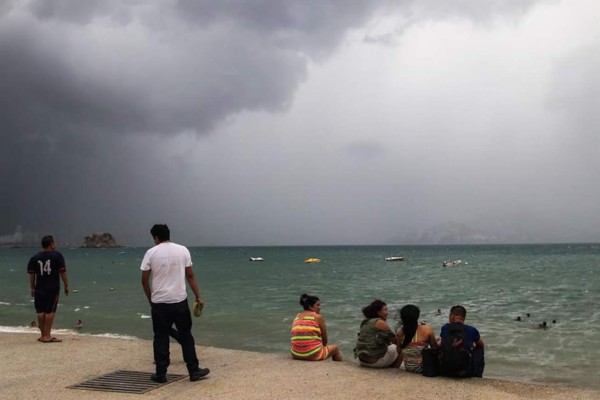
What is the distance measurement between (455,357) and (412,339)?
2.76 ft

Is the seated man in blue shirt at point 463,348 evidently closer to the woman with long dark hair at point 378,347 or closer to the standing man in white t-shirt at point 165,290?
the woman with long dark hair at point 378,347

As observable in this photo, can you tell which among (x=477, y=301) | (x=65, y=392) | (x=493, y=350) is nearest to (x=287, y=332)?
→ (x=493, y=350)

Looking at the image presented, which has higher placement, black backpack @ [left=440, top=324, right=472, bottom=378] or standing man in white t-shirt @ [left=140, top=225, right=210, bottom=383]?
standing man in white t-shirt @ [left=140, top=225, right=210, bottom=383]

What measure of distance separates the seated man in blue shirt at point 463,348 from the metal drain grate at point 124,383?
390cm

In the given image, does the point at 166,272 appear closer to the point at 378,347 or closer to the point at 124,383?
the point at 124,383

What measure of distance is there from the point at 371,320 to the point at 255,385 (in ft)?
7.55

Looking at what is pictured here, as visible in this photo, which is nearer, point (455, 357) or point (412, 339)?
point (455, 357)

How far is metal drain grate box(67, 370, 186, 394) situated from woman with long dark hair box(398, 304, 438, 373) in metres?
3.37

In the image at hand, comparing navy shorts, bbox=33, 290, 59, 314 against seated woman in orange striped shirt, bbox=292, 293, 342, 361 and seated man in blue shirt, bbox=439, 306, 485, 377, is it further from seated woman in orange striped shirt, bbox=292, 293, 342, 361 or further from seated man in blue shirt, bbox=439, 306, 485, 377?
seated man in blue shirt, bbox=439, 306, 485, 377

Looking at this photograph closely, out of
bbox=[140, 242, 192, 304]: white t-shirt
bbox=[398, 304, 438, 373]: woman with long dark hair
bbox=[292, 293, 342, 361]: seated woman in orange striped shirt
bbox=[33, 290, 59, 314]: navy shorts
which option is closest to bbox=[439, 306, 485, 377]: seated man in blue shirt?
bbox=[398, 304, 438, 373]: woman with long dark hair

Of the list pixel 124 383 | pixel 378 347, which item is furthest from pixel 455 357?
pixel 124 383

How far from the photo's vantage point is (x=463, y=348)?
7.43m

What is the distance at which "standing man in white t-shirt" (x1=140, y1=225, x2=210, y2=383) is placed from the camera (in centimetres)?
705

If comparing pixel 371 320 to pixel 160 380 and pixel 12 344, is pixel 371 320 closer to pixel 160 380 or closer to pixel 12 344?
pixel 160 380
